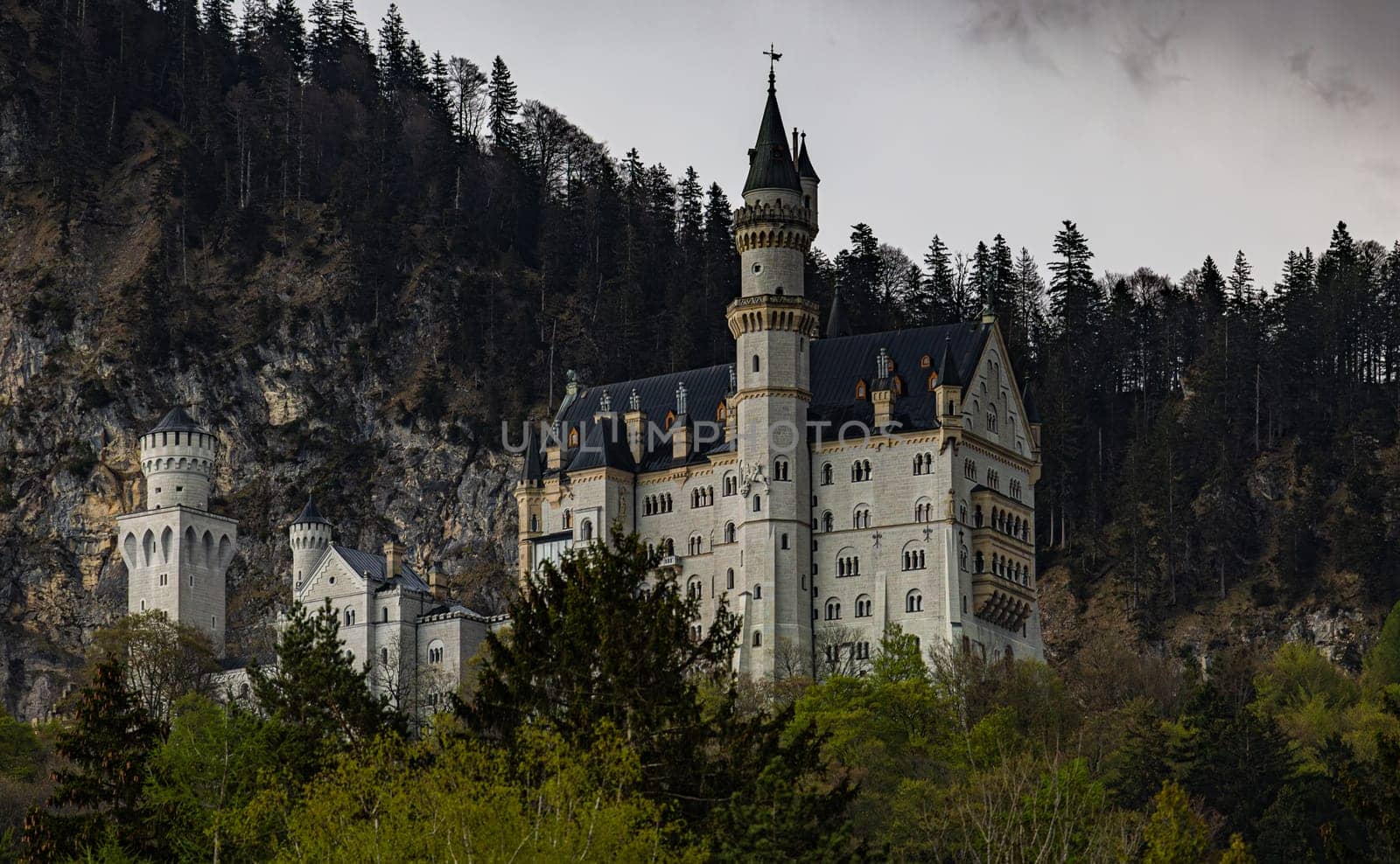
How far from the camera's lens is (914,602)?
325ft

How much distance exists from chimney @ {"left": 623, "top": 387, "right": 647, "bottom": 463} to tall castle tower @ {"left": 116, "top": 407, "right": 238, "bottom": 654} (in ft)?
72.8

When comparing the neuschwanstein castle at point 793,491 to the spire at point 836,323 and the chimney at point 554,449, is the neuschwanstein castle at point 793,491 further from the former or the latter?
the spire at point 836,323

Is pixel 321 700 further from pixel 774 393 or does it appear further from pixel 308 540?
pixel 308 540

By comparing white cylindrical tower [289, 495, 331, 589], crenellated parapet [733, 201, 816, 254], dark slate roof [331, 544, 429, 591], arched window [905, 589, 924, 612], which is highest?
crenellated parapet [733, 201, 816, 254]

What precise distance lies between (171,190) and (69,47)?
13.5 meters

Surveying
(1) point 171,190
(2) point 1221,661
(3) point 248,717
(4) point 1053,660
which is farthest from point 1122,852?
(1) point 171,190

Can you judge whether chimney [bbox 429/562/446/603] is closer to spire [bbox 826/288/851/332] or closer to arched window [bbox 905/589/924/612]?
spire [bbox 826/288/851/332]

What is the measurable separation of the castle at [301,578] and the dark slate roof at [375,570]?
0.07 metres

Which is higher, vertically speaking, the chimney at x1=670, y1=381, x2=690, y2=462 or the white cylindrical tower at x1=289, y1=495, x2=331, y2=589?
the chimney at x1=670, y1=381, x2=690, y2=462

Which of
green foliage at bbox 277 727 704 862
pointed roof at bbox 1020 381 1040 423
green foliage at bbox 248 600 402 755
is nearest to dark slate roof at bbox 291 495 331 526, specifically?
pointed roof at bbox 1020 381 1040 423

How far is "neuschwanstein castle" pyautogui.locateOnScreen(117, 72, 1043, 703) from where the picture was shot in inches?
3922

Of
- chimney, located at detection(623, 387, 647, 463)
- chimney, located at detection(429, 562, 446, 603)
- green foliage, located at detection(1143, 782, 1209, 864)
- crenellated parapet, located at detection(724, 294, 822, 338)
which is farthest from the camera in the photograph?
chimney, located at detection(429, 562, 446, 603)

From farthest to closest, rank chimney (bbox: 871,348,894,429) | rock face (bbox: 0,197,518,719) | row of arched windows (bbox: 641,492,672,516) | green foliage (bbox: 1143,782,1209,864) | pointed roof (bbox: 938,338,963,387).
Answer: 1. rock face (bbox: 0,197,518,719)
2. row of arched windows (bbox: 641,492,672,516)
3. chimney (bbox: 871,348,894,429)
4. pointed roof (bbox: 938,338,963,387)
5. green foliage (bbox: 1143,782,1209,864)

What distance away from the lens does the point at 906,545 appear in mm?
100000
